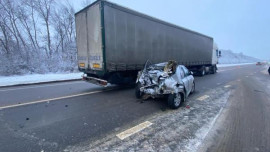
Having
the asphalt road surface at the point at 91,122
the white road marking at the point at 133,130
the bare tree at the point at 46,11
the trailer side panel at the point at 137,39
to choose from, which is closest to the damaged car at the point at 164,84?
the asphalt road surface at the point at 91,122

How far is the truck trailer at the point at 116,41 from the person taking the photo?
20.8 ft

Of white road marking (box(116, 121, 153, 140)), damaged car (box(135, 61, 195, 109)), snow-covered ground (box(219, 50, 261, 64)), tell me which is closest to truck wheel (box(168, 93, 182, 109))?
damaged car (box(135, 61, 195, 109))

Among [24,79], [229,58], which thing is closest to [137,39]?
[24,79]

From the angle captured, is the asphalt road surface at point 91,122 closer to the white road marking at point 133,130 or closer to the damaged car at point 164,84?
the white road marking at point 133,130

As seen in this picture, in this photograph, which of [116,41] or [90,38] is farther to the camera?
[90,38]

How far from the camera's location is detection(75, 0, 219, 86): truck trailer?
249 inches

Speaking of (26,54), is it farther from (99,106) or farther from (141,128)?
(141,128)

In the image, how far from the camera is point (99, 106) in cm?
500

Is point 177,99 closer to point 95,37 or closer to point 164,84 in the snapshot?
point 164,84

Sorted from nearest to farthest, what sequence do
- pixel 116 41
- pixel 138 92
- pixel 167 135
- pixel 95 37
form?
pixel 167 135 < pixel 138 92 < pixel 95 37 < pixel 116 41

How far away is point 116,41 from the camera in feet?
22.0

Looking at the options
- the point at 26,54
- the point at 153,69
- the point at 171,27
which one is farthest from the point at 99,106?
the point at 26,54

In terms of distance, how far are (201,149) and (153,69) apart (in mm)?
3564

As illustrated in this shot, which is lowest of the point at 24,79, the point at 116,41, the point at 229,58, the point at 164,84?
the point at 24,79
